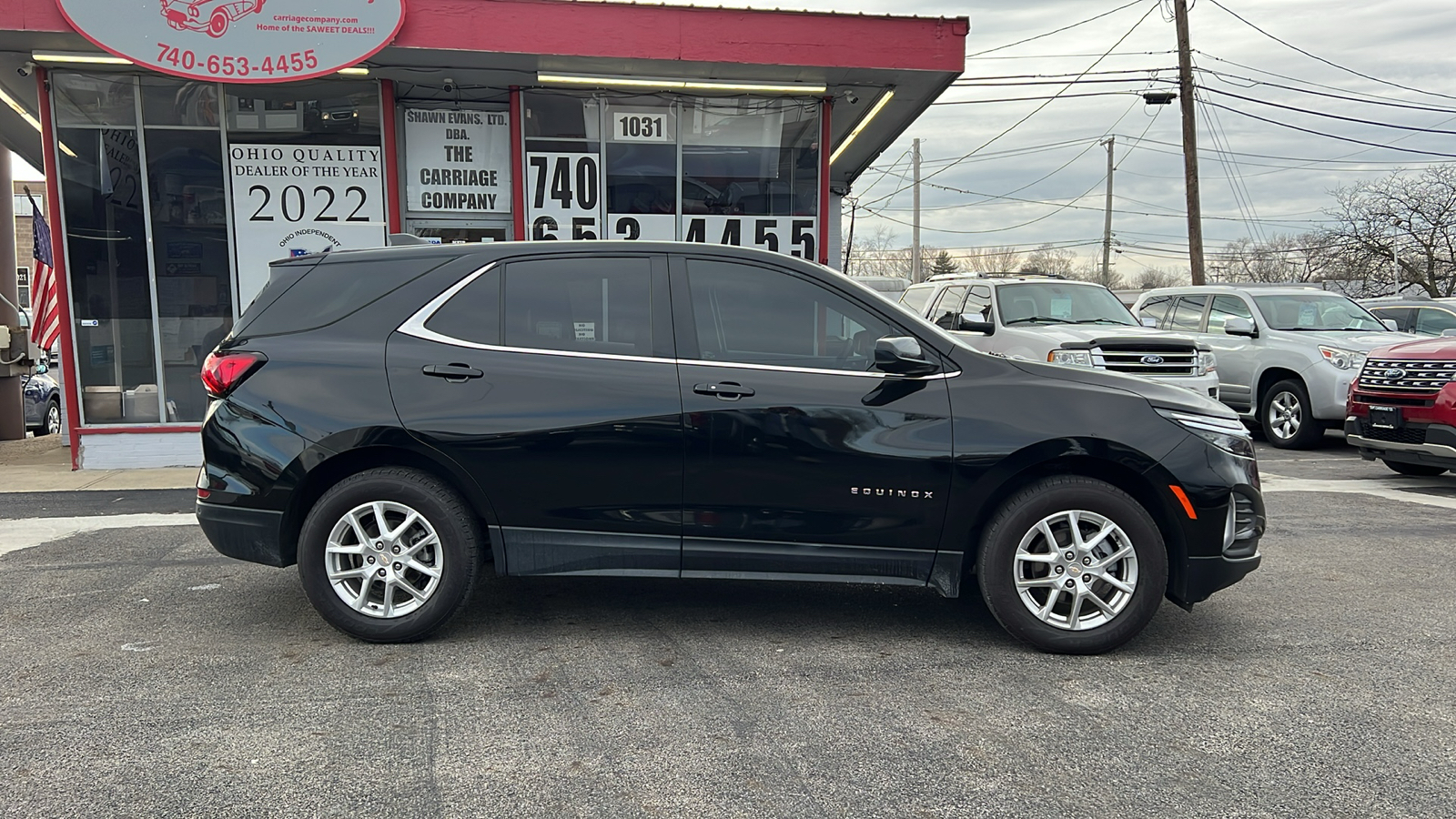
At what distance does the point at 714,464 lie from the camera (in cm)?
431

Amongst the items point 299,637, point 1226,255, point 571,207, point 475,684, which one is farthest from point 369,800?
point 1226,255

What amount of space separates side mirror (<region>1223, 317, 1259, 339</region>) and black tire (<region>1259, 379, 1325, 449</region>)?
2.25 feet

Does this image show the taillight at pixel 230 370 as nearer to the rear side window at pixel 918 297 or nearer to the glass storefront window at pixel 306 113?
the glass storefront window at pixel 306 113

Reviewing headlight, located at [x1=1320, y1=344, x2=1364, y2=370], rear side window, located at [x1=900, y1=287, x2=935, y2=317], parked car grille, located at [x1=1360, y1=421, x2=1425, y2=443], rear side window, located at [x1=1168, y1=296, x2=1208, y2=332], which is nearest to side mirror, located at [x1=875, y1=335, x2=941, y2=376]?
parked car grille, located at [x1=1360, y1=421, x2=1425, y2=443]

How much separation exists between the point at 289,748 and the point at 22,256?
55.8 meters

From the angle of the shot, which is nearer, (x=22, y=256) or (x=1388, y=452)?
(x=1388, y=452)

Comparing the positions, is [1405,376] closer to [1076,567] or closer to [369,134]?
[1076,567]

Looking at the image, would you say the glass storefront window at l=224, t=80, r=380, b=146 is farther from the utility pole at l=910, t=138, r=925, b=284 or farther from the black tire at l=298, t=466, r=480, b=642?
the utility pole at l=910, t=138, r=925, b=284

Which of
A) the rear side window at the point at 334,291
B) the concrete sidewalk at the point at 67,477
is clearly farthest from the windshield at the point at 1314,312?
the concrete sidewalk at the point at 67,477

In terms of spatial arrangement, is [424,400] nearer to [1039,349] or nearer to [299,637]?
[299,637]

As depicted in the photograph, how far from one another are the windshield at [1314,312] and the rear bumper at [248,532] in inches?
466

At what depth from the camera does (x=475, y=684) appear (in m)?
3.95

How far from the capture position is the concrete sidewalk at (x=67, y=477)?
874 cm

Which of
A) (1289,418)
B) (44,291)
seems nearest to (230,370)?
(44,291)
